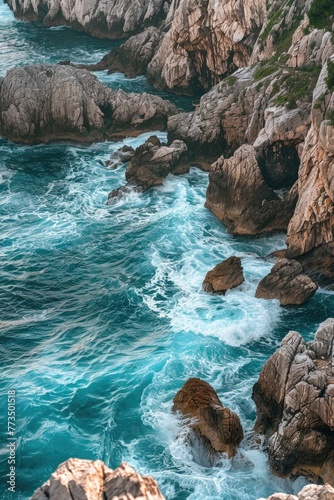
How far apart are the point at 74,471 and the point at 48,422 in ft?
62.4

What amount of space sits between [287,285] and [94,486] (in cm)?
2894

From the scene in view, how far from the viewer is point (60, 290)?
47625 millimetres

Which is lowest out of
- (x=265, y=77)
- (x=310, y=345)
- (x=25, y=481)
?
(x=25, y=481)

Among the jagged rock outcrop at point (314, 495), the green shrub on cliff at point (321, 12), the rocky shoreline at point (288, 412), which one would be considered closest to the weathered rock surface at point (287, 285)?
the rocky shoreline at point (288, 412)

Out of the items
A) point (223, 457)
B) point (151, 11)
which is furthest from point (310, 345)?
point (151, 11)

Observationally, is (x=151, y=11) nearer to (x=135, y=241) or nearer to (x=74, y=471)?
(x=135, y=241)

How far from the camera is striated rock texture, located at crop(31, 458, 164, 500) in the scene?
55.8 feet

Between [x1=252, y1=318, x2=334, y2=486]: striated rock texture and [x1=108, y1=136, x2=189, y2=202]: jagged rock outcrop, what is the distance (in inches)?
1113

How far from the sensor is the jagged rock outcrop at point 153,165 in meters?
60.1

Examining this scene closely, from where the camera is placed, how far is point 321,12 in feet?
185

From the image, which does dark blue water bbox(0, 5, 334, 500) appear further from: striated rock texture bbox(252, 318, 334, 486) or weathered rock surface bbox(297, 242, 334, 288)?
striated rock texture bbox(252, 318, 334, 486)

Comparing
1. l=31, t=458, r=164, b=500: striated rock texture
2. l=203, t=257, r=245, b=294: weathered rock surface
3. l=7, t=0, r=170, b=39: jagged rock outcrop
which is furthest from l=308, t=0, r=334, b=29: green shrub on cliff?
l=31, t=458, r=164, b=500: striated rock texture

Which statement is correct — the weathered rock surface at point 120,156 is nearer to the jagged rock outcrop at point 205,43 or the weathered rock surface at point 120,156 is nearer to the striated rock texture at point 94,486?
the jagged rock outcrop at point 205,43

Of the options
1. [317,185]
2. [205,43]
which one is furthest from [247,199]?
[205,43]
